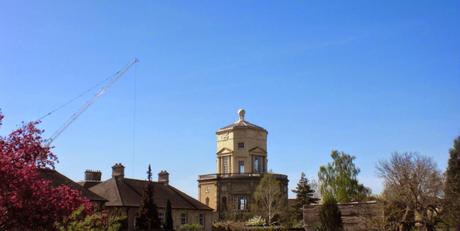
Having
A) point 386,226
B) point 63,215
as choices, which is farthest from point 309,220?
point 63,215

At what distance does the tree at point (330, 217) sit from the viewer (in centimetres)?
4319

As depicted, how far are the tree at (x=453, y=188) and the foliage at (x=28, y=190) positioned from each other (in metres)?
23.3

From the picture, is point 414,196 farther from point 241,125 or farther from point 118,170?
point 241,125

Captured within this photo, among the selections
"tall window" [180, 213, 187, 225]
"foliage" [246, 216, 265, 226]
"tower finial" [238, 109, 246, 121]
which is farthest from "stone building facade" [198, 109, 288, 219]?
"tall window" [180, 213, 187, 225]

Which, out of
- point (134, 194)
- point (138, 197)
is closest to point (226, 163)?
point (134, 194)

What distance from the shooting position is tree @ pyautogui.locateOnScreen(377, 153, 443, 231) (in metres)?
36.8

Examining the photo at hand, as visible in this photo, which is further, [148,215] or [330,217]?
[148,215]

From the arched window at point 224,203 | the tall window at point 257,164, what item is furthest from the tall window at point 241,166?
the arched window at point 224,203

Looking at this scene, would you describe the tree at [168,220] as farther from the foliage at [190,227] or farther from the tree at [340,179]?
the tree at [340,179]

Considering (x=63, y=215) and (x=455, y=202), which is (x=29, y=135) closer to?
(x=63, y=215)

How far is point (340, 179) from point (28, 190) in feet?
176

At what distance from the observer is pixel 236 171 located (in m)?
75.7

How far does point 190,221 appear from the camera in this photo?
54.8 m

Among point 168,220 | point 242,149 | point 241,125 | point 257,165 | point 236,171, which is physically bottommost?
point 168,220
